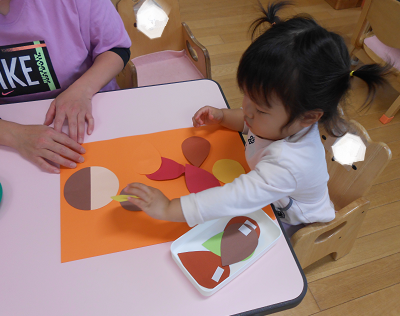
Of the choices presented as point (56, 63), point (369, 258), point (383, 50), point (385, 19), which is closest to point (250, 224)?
point (56, 63)

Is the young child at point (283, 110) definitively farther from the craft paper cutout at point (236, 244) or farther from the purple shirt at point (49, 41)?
the purple shirt at point (49, 41)

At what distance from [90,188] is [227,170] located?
1.12ft

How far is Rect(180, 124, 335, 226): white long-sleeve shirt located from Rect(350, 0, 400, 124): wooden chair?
3.53 ft

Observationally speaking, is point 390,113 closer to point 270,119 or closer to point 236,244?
point 270,119

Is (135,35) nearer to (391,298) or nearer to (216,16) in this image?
(216,16)

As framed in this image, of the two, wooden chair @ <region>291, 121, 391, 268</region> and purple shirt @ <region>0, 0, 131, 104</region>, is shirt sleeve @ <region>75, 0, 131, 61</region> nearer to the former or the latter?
purple shirt @ <region>0, 0, 131, 104</region>

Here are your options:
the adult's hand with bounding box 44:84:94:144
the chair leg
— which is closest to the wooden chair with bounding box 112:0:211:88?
the adult's hand with bounding box 44:84:94:144

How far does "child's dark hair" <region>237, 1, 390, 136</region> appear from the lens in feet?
Answer: 1.88

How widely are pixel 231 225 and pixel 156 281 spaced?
0.66ft

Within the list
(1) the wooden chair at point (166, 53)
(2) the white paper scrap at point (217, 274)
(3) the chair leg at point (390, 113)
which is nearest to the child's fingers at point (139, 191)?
(2) the white paper scrap at point (217, 274)

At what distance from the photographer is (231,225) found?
0.67 m

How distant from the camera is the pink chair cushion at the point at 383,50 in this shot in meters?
1.71

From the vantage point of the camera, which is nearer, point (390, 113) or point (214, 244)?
point (214, 244)

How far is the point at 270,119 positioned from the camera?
0.65 m
